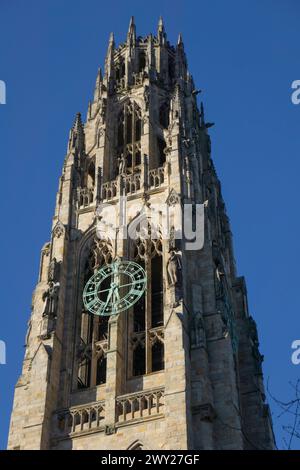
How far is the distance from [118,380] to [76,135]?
18.1 metres

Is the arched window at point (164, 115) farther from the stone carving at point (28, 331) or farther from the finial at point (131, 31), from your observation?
the stone carving at point (28, 331)

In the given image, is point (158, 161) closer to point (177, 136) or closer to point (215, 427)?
point (177, 136)

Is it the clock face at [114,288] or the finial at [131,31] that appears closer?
the clock face at [114,288]

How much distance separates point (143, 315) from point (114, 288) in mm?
1714

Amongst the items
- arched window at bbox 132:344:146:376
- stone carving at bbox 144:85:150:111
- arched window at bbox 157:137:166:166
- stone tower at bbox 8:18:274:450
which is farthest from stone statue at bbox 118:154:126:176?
arched window at bbox 132:344:146:376

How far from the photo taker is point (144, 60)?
5566cm

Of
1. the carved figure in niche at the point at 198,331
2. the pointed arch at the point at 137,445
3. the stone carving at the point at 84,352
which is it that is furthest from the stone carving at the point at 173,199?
the pointed arch at the point at 137,445

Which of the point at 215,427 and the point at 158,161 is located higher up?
the point at 158,161

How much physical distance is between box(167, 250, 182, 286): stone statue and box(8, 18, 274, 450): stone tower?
2.1 inches

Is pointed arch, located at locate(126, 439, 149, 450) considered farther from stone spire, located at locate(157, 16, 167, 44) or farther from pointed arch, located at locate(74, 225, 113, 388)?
stone spire, located at locate(157, 16, 167, 44)

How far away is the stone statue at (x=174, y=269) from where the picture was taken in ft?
119

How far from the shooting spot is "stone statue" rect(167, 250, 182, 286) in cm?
3619

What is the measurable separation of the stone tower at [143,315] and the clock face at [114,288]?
404 mm

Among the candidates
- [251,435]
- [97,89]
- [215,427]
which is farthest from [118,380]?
[97,89]
